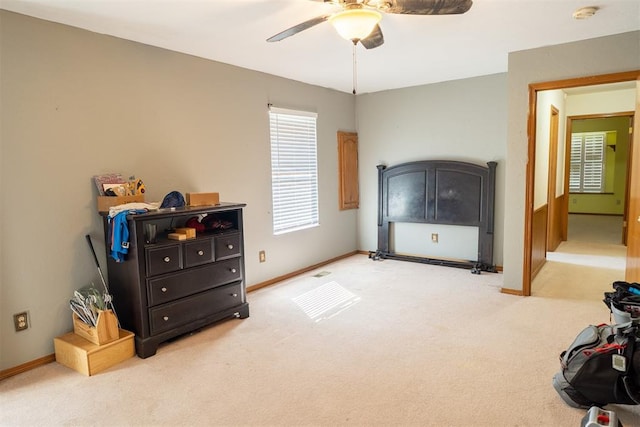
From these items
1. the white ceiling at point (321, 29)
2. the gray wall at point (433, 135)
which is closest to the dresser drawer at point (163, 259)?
the white ceiling at point (321, 29)

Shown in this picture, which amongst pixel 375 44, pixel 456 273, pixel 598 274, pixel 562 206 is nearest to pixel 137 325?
pixel 375 44

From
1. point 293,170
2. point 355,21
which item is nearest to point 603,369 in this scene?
point 355,21

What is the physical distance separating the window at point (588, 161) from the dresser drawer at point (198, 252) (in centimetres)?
924

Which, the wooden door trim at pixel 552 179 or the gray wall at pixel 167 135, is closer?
the gray wall at pixel 167 135

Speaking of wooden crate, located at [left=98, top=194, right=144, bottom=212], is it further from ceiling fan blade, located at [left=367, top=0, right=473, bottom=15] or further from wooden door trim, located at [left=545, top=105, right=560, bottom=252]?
wooden door trim, located at [left=545, top=105, right=560, bottom=252]

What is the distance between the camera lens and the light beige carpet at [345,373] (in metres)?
2.16

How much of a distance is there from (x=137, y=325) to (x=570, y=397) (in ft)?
8.91

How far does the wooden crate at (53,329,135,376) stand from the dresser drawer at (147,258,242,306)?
12.9 inches

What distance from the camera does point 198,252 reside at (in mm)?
3186

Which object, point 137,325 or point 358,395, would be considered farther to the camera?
point 137,325

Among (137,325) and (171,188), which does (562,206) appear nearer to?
(171,188)

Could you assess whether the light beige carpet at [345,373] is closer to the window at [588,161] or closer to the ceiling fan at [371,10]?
the ceiling fan at [371,10]

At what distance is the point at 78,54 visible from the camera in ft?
9.52

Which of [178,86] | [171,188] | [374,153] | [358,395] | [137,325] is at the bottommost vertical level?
[358,395]
